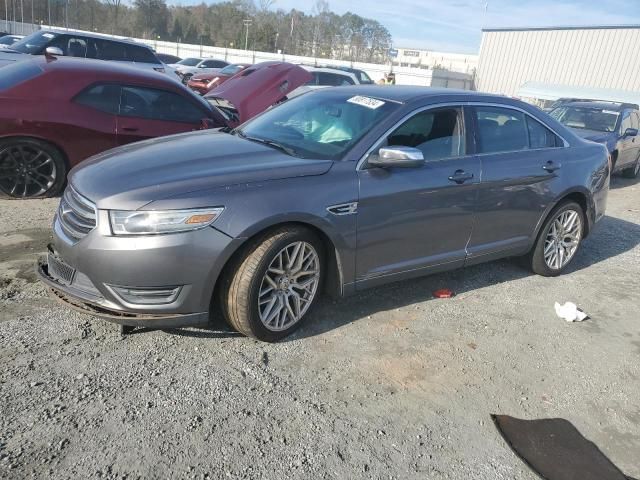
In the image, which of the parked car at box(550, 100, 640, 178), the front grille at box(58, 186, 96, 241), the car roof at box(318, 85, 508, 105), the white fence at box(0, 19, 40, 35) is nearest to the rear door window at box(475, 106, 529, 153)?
the car roof at box(318, 85, 508, 105)

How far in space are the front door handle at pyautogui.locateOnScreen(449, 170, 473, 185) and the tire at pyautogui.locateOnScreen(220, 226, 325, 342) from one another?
1288 mm

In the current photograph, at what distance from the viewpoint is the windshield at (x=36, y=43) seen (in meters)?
11.6

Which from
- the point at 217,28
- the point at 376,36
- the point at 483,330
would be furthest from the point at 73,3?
the point at 483,330

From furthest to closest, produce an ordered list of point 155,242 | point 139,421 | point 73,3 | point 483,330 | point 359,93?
point 73,3, point 359,93, point 483,330, point 155,242, point 139,421

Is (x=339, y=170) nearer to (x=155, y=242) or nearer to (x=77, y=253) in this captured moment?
(x=155, y=242)

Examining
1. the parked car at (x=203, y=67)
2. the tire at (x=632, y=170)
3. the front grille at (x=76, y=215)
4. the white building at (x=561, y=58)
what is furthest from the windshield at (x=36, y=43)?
the white building at (x=561, y=58)

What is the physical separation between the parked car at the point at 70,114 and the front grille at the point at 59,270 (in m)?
2.82

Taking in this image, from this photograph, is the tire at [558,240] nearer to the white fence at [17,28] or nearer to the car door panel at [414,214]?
the car door panel at [414,214]

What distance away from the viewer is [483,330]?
421 cm

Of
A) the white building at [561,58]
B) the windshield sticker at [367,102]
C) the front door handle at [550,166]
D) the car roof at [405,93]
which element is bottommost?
the front door handle at [550,166]

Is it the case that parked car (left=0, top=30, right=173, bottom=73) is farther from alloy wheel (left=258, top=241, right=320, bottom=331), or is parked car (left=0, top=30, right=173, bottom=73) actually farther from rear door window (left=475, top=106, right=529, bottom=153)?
alloy wheel (left=258, top=241, right=320, bottom=331)

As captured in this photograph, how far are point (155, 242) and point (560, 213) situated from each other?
3997mm

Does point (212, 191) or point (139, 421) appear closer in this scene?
point (139, 421)

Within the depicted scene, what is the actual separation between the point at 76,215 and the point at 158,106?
369 cm
